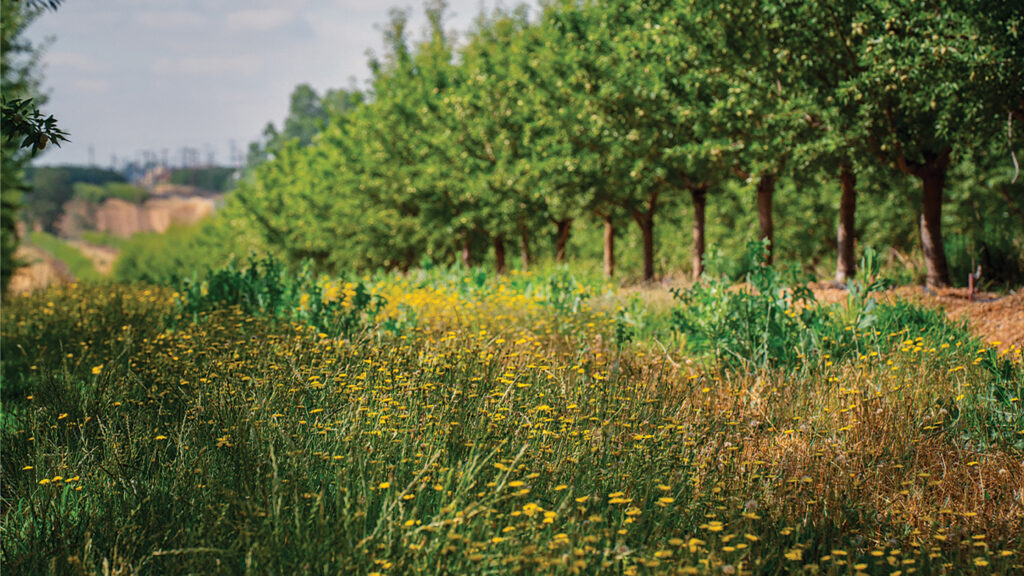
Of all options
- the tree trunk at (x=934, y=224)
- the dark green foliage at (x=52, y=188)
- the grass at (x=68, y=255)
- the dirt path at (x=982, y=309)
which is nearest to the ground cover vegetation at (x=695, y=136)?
the tree trunk at (x=934, y=224)

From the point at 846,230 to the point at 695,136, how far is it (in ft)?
10.6

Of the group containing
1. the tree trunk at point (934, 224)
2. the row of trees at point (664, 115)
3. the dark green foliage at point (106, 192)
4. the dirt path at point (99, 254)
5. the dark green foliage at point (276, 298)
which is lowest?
the dirt path at point (99, 254)

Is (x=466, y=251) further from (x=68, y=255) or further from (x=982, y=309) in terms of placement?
(x=68, y=255)

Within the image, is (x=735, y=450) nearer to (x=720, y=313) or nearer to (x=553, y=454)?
(x=553, y=454)

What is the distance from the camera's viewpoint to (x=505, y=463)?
151 inches

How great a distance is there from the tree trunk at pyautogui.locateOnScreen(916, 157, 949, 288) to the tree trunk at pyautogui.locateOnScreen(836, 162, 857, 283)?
1167 millimetres

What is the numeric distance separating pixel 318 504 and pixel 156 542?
646 mm

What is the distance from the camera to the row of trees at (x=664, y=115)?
10.1 m

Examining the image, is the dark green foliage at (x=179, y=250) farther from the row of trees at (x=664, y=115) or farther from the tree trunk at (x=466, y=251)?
the tree trunk at (x=466, y=251)

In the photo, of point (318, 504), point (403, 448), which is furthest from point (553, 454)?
point (318, 504)

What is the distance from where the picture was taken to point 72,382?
5.54 metres

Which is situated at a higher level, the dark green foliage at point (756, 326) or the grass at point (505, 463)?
the dark green foliage at point (756, 326)

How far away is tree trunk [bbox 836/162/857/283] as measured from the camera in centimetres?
1334

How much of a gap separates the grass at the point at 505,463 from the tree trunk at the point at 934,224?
5.98m
